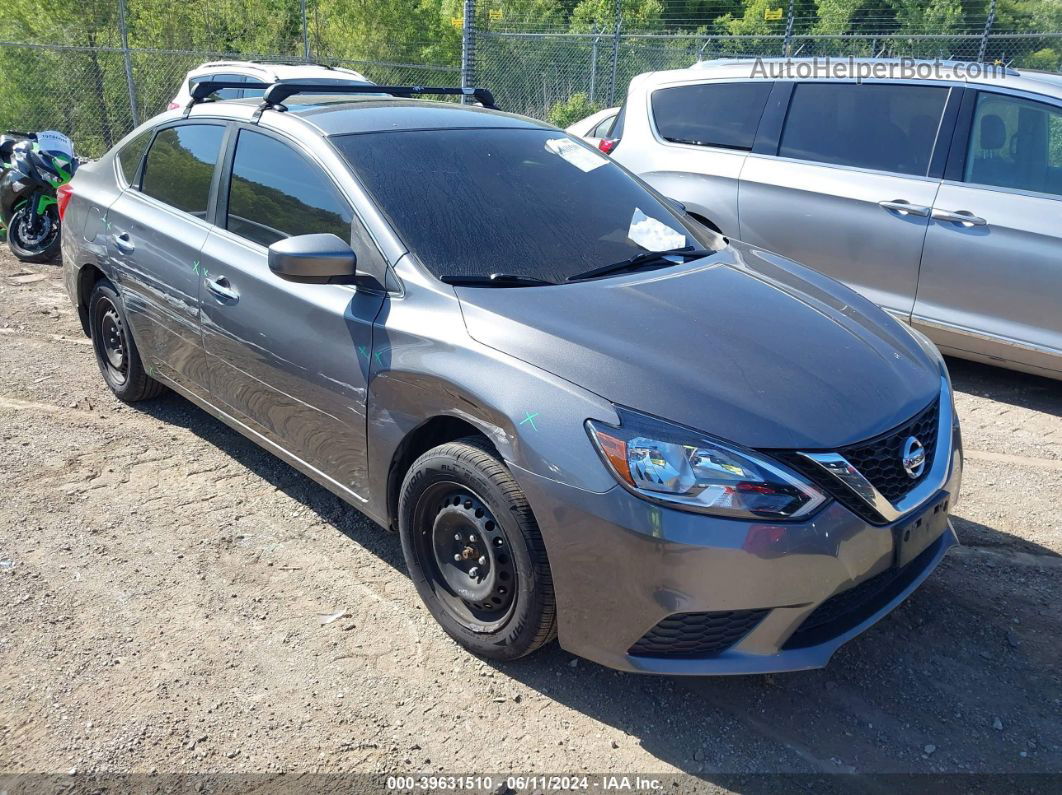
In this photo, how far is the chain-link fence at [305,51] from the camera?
14.2 meters

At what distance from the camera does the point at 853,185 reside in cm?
571

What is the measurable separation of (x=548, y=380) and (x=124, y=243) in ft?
9.44

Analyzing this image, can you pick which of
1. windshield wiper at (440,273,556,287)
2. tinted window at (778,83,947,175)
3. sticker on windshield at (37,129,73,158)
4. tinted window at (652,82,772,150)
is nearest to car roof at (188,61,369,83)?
sticker on windshield at (37,129,73,158)

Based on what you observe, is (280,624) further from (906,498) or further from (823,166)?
(823,166)

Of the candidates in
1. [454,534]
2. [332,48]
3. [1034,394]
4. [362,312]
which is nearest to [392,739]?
[454,534]

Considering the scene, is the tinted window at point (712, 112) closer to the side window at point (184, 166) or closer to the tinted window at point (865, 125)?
the tinted window at point (865, 125)

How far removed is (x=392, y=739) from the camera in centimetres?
274

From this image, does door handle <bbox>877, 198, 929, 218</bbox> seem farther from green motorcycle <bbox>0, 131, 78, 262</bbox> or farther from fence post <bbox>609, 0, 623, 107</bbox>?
fence post <bbox>609, 0, 623, 107</bbox>

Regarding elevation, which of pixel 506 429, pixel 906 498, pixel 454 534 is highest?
pixel 506 429

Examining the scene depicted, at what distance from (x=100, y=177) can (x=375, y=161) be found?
2350mm

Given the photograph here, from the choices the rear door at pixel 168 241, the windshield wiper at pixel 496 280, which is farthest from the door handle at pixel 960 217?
the rear door at pixel 168 241

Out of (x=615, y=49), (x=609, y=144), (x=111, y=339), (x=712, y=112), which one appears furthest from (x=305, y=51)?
(x=111, y=339)

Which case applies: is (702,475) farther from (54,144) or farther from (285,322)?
(54,144)

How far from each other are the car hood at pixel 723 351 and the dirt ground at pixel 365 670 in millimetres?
896
